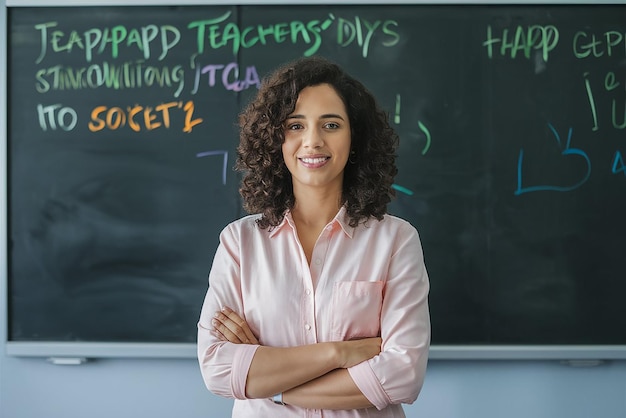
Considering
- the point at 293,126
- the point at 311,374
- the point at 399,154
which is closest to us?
the point at 311,374

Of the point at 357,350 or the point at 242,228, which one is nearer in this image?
the point at 357,350

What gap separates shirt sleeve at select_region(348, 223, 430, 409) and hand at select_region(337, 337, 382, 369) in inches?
0.7

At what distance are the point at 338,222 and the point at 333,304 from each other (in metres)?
0.21

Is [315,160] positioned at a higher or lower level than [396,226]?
higher

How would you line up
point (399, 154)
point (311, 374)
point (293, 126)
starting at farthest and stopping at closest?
point (399, 154), point (293, 126), point (311, 374)

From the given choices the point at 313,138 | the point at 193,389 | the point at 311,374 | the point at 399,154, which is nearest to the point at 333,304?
the point at 311,374

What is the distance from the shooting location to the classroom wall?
99.7 inches

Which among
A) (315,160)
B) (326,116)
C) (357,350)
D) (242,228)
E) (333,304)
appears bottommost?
(357,350)

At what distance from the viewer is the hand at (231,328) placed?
5.04 feet

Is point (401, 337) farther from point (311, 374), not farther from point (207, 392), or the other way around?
point (207, 392)

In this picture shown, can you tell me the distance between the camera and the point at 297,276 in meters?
1.56

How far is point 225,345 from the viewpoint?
152 cm

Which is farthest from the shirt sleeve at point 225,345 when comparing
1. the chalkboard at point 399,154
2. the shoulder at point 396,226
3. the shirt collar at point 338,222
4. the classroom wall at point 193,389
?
the classroom wall at point 193,389

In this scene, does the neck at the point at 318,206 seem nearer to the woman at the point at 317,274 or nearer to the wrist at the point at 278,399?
the woman at the point at 317,274
